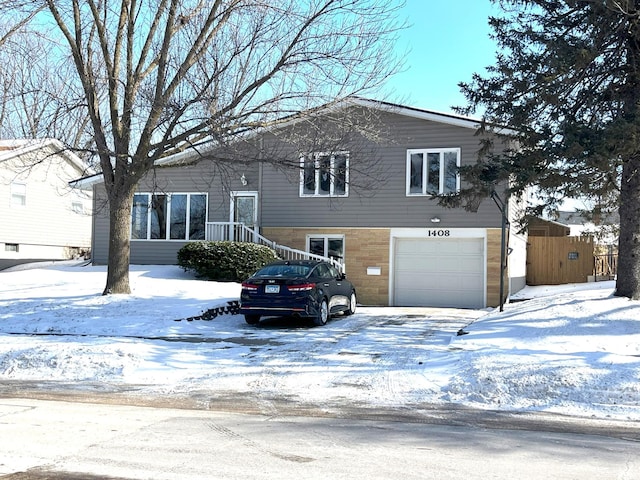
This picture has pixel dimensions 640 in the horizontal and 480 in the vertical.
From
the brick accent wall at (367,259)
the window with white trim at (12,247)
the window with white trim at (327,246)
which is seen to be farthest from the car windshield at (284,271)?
the window with white trim at (12,247)

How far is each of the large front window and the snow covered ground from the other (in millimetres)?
7013

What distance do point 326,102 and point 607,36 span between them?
611 centimetres

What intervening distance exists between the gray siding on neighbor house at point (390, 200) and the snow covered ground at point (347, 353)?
5124 millimetres

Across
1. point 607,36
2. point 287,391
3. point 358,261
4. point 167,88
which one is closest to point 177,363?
point 287,391

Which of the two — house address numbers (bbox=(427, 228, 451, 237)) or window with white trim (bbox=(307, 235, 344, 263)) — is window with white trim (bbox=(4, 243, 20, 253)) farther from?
house address numbers (bbox=(427, 228, 451, 237))

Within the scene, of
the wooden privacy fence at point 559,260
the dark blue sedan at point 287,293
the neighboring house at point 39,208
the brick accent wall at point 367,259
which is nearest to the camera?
the dark blue sedan at point 287,293

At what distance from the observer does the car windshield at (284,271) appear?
14.1 m

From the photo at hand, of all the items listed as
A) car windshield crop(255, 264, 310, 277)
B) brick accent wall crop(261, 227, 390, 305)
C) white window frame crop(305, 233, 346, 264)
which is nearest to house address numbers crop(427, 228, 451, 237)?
brick accent wall crop(261, 227, 390, 305)

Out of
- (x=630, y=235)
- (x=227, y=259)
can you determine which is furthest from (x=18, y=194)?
(x=630, y=235)

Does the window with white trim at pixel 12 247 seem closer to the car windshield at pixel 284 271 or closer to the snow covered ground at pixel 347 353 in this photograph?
the snow covered ground at pixel 347 353

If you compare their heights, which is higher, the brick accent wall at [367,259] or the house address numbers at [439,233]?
the house address numbers at [439,233]

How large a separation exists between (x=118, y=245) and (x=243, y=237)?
613cm

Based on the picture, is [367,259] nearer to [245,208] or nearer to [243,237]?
[243,237]

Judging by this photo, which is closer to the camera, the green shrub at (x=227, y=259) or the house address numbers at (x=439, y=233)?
the green shrub at (x=227, y=259)
